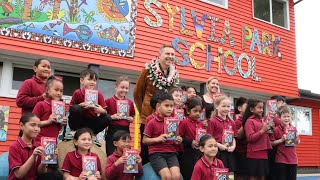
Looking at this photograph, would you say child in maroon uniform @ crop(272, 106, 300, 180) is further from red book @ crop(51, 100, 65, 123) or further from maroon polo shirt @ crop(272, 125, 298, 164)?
red book @ crop(51, 100, 65, 123)

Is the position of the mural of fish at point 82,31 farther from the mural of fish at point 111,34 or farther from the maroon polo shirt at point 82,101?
the maroon polo shirt at point 82,101

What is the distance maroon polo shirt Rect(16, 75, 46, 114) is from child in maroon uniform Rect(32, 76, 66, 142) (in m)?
0.17

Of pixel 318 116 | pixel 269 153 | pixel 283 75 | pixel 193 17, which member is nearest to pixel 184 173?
pixel 269 153

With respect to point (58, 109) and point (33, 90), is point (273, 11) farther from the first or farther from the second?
point (58, 109)

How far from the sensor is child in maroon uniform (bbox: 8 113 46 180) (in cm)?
379

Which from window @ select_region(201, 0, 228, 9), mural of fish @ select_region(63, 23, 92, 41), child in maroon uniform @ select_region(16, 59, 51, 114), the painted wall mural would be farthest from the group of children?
window @ select_region(201, 0, 228, 9)

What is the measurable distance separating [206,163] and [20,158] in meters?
2.25

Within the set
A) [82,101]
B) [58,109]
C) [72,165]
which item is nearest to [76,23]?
[82,101]

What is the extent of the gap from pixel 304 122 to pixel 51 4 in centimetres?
1257

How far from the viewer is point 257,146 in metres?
5.88

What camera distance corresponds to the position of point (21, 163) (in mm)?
3865

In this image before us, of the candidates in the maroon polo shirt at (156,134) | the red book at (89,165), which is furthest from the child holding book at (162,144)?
the red book at (89,165)

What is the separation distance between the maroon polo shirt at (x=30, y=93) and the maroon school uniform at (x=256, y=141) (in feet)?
11.3

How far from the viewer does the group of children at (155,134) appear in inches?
160
